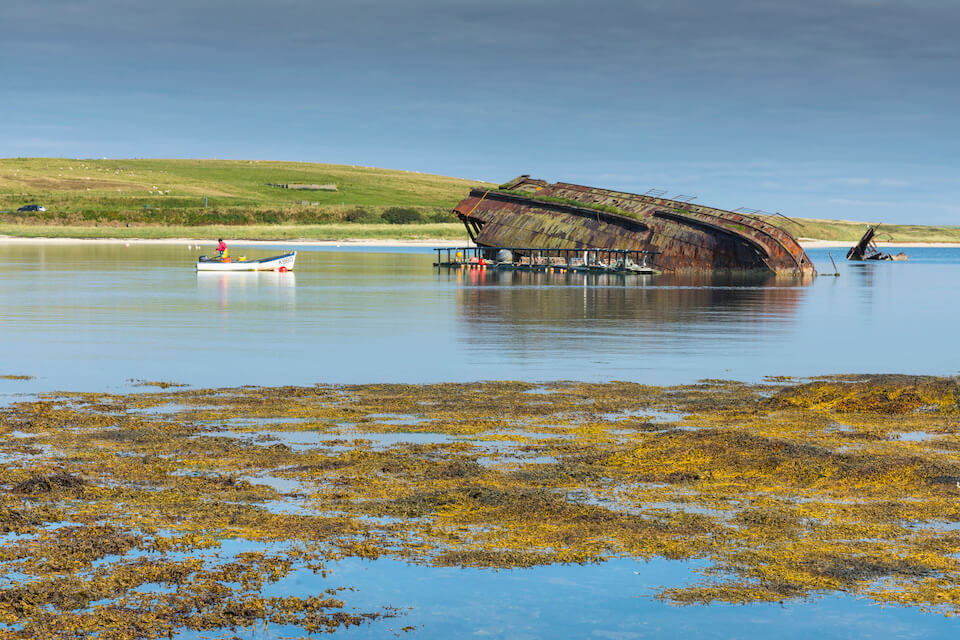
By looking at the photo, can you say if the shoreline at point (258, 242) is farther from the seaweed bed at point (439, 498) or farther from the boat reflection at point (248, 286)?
the seaweed bed at point (439, 498)

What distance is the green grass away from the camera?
151m

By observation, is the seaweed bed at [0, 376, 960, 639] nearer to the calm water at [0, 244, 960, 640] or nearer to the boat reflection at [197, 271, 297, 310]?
the calm water at [0, 244, 960, 640]

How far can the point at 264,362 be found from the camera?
25.7 m

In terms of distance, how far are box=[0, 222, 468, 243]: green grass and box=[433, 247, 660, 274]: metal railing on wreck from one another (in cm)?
6459

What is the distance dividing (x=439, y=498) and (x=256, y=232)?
152165mm

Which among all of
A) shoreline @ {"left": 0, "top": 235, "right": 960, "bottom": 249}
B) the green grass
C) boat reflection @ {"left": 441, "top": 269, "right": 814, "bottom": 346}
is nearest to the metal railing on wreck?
boat reflection @ {"left": 441, "top": 269, "right": 814, "bottom": 346}

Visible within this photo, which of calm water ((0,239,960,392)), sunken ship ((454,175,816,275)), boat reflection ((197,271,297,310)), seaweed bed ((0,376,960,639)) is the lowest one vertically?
seaweed bed ((0,376,960,639))

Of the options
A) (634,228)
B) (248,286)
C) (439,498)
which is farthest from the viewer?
(634,228)

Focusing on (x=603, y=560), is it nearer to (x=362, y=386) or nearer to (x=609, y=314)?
(x=362, y=386)

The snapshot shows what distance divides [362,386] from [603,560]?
12.1 meters

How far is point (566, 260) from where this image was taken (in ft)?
285

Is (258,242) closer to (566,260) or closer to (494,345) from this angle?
(566,260)

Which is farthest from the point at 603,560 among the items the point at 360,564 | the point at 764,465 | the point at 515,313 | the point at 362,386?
the point at 515,313

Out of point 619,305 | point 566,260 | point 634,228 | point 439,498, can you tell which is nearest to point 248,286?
point 619,305
